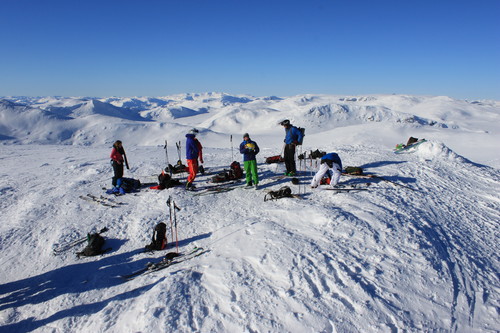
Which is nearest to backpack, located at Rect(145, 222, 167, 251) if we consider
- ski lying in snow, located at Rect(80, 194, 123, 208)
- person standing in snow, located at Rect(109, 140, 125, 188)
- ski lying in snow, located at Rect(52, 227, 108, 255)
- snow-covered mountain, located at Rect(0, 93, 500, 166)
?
ski lying in snow, located at Rect(52, 227, 108, 255)

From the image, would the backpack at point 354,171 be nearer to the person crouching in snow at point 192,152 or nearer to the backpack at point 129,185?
the person crouching in snow at point 192,152

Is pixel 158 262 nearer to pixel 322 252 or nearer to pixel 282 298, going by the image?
pixel 282 298

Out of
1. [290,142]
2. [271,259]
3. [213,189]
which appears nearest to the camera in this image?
[271,259]

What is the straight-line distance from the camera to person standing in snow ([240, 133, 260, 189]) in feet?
29.6

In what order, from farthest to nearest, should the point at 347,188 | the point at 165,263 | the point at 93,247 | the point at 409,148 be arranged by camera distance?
the point at 409,148 < the point at 347,188 < the point at 93,247 < the point at 165,263

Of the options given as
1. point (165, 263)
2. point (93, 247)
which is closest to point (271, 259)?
point (165, 263)

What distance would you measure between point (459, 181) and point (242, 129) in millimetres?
66463

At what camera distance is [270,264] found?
16.9 feet

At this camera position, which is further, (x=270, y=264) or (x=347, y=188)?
(x=347, y=188)

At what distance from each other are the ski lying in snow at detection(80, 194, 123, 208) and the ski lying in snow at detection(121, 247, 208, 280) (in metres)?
3.76

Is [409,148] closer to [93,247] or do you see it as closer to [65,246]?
[93,247]

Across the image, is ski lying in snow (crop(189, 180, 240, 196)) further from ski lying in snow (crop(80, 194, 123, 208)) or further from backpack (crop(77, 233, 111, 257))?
backpack (crop(77, 233, 111, 257))

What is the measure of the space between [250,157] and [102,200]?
5.33 meters

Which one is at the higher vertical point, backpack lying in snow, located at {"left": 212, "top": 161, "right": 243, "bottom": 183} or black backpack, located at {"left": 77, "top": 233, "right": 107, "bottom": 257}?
backpack lying in snow, located at {"left": 212, "top": 161, "right": 243, "bottom": 183}
